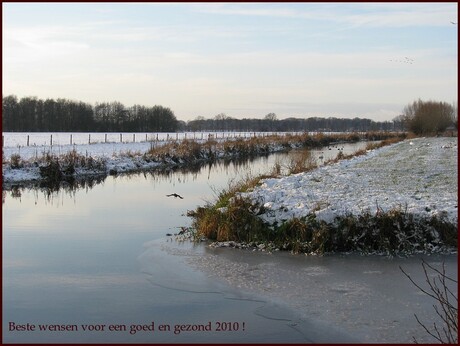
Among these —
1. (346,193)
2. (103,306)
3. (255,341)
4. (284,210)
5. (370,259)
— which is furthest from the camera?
(346,193)

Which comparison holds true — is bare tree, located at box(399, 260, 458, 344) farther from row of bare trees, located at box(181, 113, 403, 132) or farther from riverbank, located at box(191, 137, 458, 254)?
row of bare trees, located at box(181, 113, 403, 132)

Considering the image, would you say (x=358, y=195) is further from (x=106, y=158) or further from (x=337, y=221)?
(x=106, y=158)

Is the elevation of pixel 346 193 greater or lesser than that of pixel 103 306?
greater

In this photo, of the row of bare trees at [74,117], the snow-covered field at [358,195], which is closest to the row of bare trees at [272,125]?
the row of bare trees at [74,117]

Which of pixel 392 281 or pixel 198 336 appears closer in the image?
pixel 198 336

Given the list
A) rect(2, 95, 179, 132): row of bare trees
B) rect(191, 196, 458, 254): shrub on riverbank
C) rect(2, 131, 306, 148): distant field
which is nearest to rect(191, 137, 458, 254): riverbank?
rect(191, 196, 458, 254): shrub on riverbank

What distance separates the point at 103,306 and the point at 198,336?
1.72 m

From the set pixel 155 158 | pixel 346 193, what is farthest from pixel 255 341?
pixel 155 158

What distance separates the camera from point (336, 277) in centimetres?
845

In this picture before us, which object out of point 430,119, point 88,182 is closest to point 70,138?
point 88,182

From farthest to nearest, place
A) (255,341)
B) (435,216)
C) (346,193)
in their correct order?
(346,193) → (435,216) → (255,341)

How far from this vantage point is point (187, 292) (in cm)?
788

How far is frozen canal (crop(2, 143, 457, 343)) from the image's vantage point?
6.27m

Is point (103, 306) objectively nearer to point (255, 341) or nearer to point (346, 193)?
point (255, 341)
